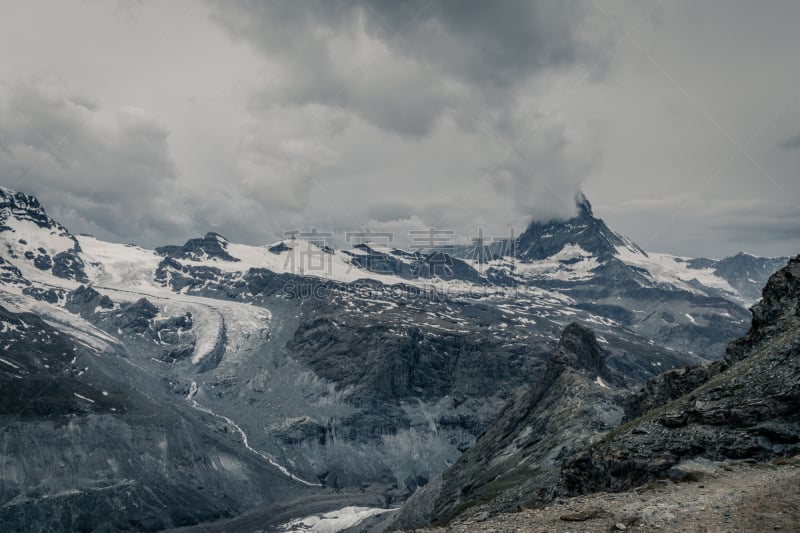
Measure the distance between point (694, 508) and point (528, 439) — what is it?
114 metres

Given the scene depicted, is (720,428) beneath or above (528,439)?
above

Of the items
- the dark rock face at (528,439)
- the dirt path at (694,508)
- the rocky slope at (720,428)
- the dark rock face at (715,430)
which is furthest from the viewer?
the dark rock face at (528,439)

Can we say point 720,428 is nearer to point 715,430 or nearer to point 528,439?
point 715,430

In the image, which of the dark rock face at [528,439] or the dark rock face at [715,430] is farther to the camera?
the dark rock face at [528,439]

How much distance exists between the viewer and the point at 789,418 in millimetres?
37656

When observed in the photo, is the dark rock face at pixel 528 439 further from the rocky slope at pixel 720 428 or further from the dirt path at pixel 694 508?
the dirt path at pixel 694 508

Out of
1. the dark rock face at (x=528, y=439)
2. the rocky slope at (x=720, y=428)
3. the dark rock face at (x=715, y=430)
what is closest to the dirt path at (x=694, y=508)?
the rocky slope at (x=720, y=428)

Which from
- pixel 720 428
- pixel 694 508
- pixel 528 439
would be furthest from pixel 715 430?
pixel 528 439

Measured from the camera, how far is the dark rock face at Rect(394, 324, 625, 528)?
110m

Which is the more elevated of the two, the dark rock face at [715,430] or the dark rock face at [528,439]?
the dark rock face at [715,430]

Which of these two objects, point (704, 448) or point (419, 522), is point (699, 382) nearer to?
point (704, 448)

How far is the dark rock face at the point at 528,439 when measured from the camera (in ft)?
361

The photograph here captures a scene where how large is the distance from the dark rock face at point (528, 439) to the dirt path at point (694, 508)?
44.6 meters

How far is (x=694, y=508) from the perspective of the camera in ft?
94.7
